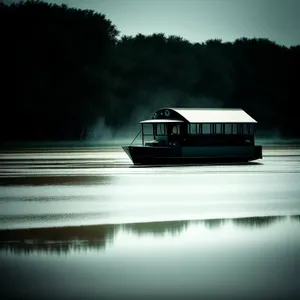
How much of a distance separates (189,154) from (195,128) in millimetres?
2435

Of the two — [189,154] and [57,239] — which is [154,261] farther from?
[189,154]

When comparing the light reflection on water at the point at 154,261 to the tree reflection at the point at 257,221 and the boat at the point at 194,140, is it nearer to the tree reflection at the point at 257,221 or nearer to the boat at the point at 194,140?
the tree reflection at the point at 257,221

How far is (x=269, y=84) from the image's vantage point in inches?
4481

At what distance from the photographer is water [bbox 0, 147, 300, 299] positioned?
9102mm

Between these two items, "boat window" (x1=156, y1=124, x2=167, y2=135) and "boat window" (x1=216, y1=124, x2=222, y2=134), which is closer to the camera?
"boat window" (x1=156, y1=124, x2=167, y2=135)

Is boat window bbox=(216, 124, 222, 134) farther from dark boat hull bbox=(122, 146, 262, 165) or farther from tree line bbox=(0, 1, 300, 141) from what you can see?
tree line bbox=(0, 1, 300, 141)

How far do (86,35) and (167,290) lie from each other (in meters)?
83.8

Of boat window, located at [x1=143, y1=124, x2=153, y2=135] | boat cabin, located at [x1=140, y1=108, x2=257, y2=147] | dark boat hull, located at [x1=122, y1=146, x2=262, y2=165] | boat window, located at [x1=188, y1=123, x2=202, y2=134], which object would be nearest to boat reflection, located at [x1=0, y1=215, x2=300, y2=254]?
dark boat hull, located at [x1=122, y1=146, x2=262, y2=165]

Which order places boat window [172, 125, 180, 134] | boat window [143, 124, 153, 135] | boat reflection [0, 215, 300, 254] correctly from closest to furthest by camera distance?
1. boat reflection [0, 215, 300, 254]
2. boat window [172, 125, 180, 134]
3. boat window [143, 124, 153, 135]

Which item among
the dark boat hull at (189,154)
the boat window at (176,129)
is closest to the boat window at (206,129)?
the dark boat hull at (189,154)

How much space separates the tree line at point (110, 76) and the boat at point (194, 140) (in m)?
37.9

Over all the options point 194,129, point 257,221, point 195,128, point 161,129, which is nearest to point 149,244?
point 257,221

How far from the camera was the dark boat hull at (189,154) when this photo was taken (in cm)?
4484

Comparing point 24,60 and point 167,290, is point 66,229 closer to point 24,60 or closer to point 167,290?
point 167,290
